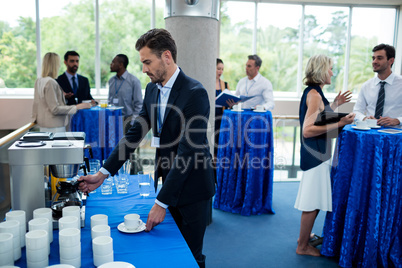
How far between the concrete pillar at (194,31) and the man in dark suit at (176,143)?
1546mm

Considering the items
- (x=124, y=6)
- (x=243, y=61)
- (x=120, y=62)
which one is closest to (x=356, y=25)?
(x=243, y=61)

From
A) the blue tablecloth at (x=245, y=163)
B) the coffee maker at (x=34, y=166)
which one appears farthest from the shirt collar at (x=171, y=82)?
the blue tablecloth at (x=245, y=163)

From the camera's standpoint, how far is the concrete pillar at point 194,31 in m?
3.30

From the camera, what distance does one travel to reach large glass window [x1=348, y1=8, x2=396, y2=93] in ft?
29.3

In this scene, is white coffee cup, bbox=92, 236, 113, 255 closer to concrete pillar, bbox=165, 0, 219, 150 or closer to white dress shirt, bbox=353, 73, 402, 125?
concrete pillar, bbox=165, 0, 219, 150

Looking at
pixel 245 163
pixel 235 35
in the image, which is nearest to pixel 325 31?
pixel 235 35

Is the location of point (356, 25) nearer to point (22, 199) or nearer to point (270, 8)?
point (270, 8)

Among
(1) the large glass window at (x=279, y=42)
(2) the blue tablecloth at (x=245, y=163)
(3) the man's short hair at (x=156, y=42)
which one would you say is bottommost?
(2) the blue tablecloth at (x=245, y=163)

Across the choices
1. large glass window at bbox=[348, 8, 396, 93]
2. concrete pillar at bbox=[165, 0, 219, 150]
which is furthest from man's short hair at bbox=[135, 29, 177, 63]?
large glass window at bbox=[348, 8, 396, 93]

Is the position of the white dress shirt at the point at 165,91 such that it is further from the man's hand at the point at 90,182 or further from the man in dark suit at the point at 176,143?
the man's hand at the point at 90,182

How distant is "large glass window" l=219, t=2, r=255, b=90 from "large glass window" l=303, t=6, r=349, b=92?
147 cm

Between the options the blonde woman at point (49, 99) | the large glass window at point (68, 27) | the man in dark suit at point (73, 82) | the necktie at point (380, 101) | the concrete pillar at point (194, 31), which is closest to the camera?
the concrete pillar at point (194, 31)

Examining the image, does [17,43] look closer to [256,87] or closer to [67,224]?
[256,87]

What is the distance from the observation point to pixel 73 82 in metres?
5.53
